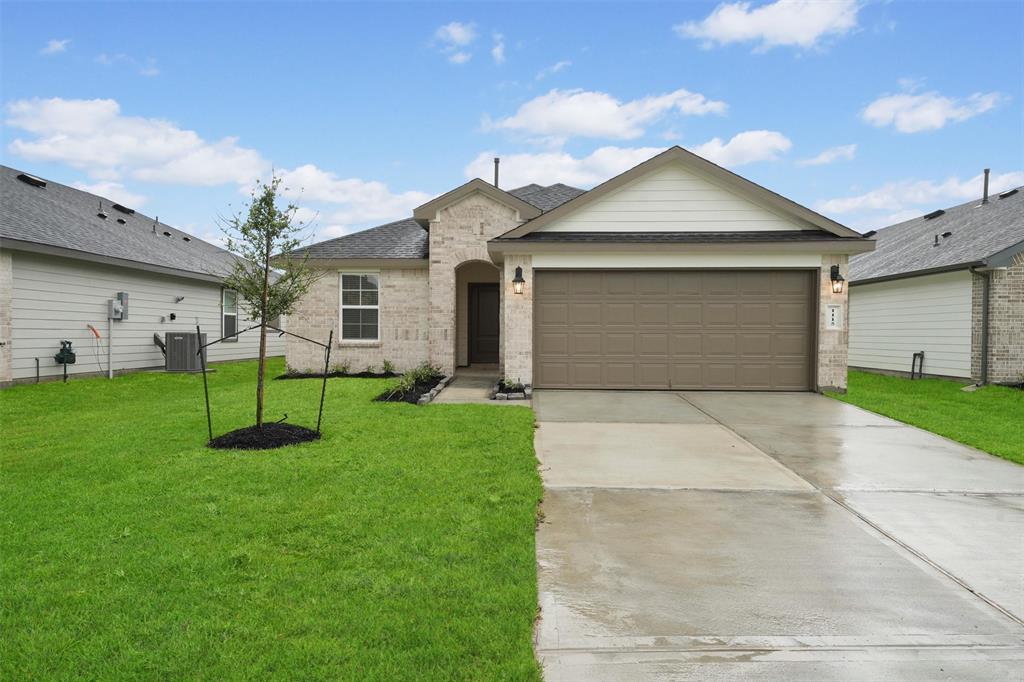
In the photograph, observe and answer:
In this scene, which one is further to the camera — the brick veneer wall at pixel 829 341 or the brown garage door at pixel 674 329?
the brown garage door at pixel 674 329

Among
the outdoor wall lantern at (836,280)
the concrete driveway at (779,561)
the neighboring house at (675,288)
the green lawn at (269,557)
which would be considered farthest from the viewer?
the neighboring house at (675,288)

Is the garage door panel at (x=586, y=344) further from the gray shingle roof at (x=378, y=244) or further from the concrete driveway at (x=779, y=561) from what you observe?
the gray shingle roof at (x=378, y=244)

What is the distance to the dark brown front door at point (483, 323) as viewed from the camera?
58.8 ft

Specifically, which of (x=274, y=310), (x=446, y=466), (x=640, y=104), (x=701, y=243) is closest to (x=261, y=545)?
(x=446, y=466)

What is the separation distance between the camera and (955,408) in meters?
10.9

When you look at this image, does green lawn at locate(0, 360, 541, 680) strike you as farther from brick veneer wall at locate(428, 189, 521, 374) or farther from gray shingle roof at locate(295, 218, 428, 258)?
gray shingle roof at locate(295, 218, 428, 258)

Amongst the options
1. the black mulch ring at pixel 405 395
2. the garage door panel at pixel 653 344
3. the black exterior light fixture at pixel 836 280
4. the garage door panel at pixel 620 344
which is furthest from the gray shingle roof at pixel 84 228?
the black exterior light fixture at pixel 836 280

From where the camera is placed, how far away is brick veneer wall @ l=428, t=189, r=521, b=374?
51.0ft

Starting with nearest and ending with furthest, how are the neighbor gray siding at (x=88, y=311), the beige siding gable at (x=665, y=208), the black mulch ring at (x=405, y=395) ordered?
1. the black mulch ring at (x=405, y=395)
2. the beige siding gable at (x=665, y=208)
3. the neighbor gray siding at (x=88, y=311)

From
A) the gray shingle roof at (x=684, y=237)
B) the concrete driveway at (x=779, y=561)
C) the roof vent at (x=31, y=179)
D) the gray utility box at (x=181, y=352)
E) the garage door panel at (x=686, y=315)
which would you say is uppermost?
the roof vent at (x=31, y=179)

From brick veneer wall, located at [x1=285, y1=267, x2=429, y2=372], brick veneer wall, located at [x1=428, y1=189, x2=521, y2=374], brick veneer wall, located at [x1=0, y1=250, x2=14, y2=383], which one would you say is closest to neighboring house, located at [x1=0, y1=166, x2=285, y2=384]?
brick veneer wall, located at [x1=0, y1=250, x2=14, y2=383]

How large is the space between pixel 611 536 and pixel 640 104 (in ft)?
94.4

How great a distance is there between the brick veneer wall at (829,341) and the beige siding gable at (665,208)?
182 cm

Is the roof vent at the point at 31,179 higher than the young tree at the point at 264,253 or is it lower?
higher
